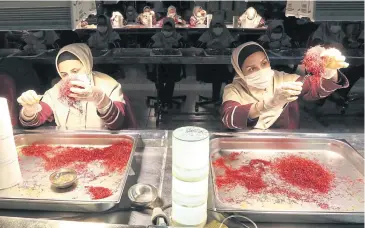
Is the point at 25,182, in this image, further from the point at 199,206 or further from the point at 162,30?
the point at 162,30

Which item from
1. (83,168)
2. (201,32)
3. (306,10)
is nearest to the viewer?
(306,10)

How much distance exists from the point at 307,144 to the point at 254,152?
1.15ft

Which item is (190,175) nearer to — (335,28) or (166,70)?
(166,70)

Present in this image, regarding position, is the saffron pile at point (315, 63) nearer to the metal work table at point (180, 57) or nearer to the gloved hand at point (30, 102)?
the gloved hand at point (30, 102)

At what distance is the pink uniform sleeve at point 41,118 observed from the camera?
229 cm

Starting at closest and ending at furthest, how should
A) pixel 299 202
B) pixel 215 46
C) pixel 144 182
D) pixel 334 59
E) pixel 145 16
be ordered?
pixel 299 202, pixel 144 182, pixel 334 59, pixel 215 46, pixel 145 16

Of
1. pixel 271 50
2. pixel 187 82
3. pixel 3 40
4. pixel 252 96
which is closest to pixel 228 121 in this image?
pixel 252 96

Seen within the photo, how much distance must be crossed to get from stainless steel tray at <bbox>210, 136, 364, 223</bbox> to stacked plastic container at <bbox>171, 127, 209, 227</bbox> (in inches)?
7.4

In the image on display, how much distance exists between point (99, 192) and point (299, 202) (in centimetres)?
101

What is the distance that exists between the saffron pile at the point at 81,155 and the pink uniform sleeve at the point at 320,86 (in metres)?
1.34

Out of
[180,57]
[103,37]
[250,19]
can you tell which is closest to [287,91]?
[180,57]

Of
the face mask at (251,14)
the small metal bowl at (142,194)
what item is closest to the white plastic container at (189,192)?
the small metal bowl at (142,194)

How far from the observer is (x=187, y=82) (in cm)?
570

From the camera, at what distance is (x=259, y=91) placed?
8.02 feet
